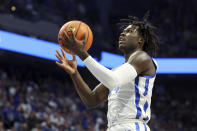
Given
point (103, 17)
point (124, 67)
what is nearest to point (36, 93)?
point (103, 17)

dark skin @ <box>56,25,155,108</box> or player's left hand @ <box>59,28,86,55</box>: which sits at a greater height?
player's left hand @ <box>59,28,86,55</box>

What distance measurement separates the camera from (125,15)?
727 inches

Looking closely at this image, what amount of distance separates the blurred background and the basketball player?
3.83 m

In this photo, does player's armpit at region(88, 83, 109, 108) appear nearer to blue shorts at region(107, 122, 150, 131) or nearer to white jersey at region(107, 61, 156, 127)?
white jersey at region(107, 61, 156, 127)

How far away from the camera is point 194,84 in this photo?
18.0m

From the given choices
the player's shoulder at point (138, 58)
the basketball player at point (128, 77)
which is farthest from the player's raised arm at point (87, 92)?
the player's shoulder at point (138, 58)

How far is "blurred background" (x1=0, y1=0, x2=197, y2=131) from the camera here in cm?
994

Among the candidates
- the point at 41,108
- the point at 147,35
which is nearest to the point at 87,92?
the point at 147,35

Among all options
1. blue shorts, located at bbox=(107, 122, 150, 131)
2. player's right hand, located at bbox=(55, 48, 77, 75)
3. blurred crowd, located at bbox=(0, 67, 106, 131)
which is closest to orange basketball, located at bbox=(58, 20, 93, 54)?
player's right hand, located at bbox=(55, 48, 77, 75)

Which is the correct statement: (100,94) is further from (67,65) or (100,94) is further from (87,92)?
→ (67,65)

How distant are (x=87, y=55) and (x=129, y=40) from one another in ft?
1.80

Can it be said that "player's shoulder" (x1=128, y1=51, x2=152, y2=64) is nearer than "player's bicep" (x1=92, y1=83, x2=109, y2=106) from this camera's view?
Yes

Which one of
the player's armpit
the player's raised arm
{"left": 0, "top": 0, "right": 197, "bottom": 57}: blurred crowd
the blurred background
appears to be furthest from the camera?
{"left": 0, "top": 0, "right": 197, "bottom": 57}: blurred crowd

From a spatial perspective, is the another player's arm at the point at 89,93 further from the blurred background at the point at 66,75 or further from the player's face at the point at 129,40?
the blurred background at the point at 66,75
